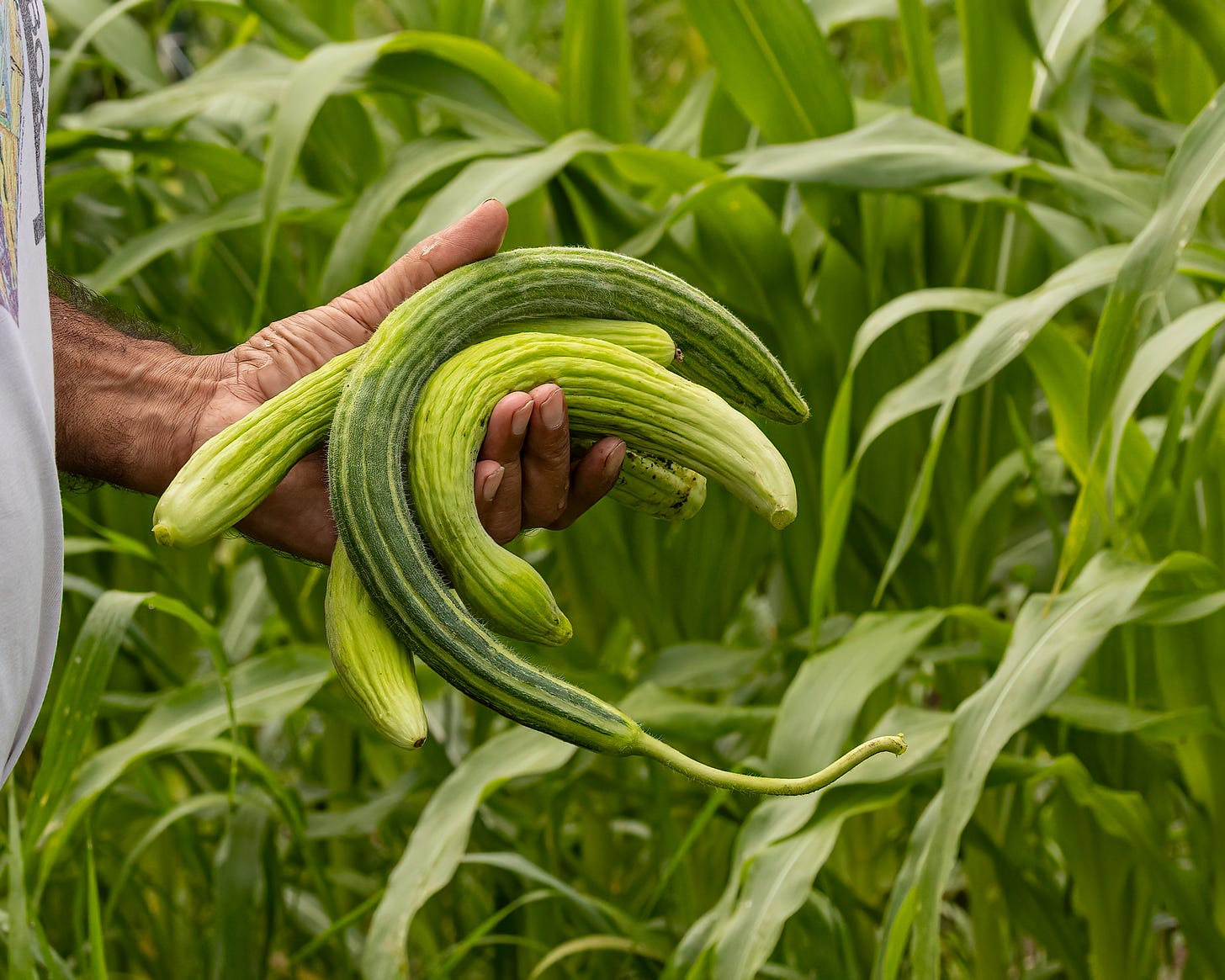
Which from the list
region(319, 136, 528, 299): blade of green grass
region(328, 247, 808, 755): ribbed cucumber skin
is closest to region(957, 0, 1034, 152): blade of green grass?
region(319, 136, 528, 299): blade of green grass

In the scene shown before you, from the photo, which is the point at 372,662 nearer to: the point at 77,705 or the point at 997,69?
the point at 77,705

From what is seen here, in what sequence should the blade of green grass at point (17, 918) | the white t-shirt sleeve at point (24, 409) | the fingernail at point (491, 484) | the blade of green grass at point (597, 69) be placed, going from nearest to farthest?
the white t-shirt sleeve at point (24, 409) < the fingernail at point (491, 484) < the blade of green grass at point (17, 918) < the blade of green grass at point (597, 69)

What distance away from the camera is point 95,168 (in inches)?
70.0

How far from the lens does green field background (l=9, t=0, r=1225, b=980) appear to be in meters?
1.23

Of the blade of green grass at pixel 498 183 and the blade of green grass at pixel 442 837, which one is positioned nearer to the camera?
the blade of green grass at pixel 442 837

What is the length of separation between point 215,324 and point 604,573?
880 millimetres

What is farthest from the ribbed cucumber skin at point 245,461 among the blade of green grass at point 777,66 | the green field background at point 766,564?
the blade of green grass at point 777,66

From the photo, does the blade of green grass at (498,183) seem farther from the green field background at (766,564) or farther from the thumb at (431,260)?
the thumb at (431,260)

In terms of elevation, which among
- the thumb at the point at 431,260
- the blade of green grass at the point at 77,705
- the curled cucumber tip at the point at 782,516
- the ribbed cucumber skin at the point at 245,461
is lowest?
the blade of green grass at the point at 77,705

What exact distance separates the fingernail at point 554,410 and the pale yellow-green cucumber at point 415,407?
7 centimetres

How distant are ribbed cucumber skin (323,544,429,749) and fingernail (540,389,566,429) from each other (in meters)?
0.16

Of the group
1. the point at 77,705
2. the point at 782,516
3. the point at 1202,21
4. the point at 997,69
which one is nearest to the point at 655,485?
the point at 782,516

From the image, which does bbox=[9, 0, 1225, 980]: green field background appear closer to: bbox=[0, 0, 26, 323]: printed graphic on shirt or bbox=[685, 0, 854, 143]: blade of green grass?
bbox=[685, 0, 854, 143]: blade of green grass

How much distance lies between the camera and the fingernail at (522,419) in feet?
2.67
